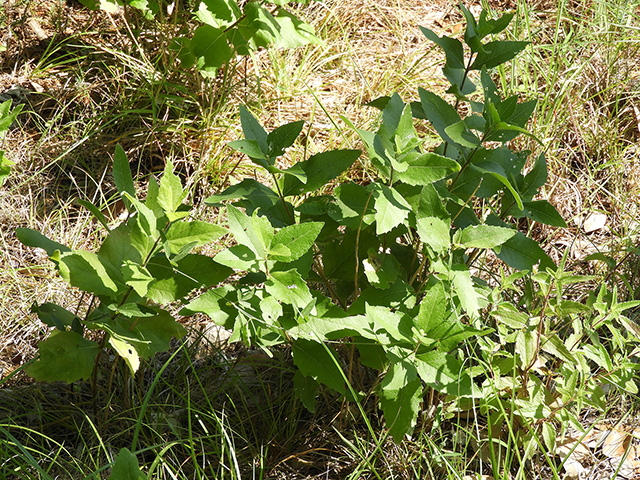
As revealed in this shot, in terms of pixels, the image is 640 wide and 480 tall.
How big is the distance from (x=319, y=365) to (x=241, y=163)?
1.36m

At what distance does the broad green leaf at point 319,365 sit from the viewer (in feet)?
5.50

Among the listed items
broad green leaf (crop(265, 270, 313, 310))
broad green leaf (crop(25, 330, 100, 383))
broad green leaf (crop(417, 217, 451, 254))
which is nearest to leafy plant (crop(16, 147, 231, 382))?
broad green leaf (crop(25, 330, 100, 383))

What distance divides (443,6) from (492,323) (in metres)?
2.14

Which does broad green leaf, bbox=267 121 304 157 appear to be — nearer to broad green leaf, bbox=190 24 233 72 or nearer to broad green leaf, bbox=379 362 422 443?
broad green leaf, bbox=379 362 422 443

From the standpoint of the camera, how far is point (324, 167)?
1.74 m

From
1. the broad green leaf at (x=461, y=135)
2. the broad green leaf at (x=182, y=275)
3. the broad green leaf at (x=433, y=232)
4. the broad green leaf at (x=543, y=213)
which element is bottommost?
the broad green leaf at (x=543, y=213)

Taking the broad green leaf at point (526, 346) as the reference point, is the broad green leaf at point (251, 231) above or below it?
above

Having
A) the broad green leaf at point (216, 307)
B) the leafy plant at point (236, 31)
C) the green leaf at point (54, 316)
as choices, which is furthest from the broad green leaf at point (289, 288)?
the leafy plant at point (236, 31)

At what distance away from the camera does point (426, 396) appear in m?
2.04

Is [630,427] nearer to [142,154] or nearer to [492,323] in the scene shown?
[492,323]

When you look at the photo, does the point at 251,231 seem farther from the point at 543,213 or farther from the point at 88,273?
the point at 543,213

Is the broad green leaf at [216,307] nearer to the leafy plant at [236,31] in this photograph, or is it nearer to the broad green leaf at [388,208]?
the broad green leaf at [388,208]

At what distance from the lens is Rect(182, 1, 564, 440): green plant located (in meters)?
1.56

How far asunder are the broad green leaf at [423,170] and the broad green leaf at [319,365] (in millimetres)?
483
